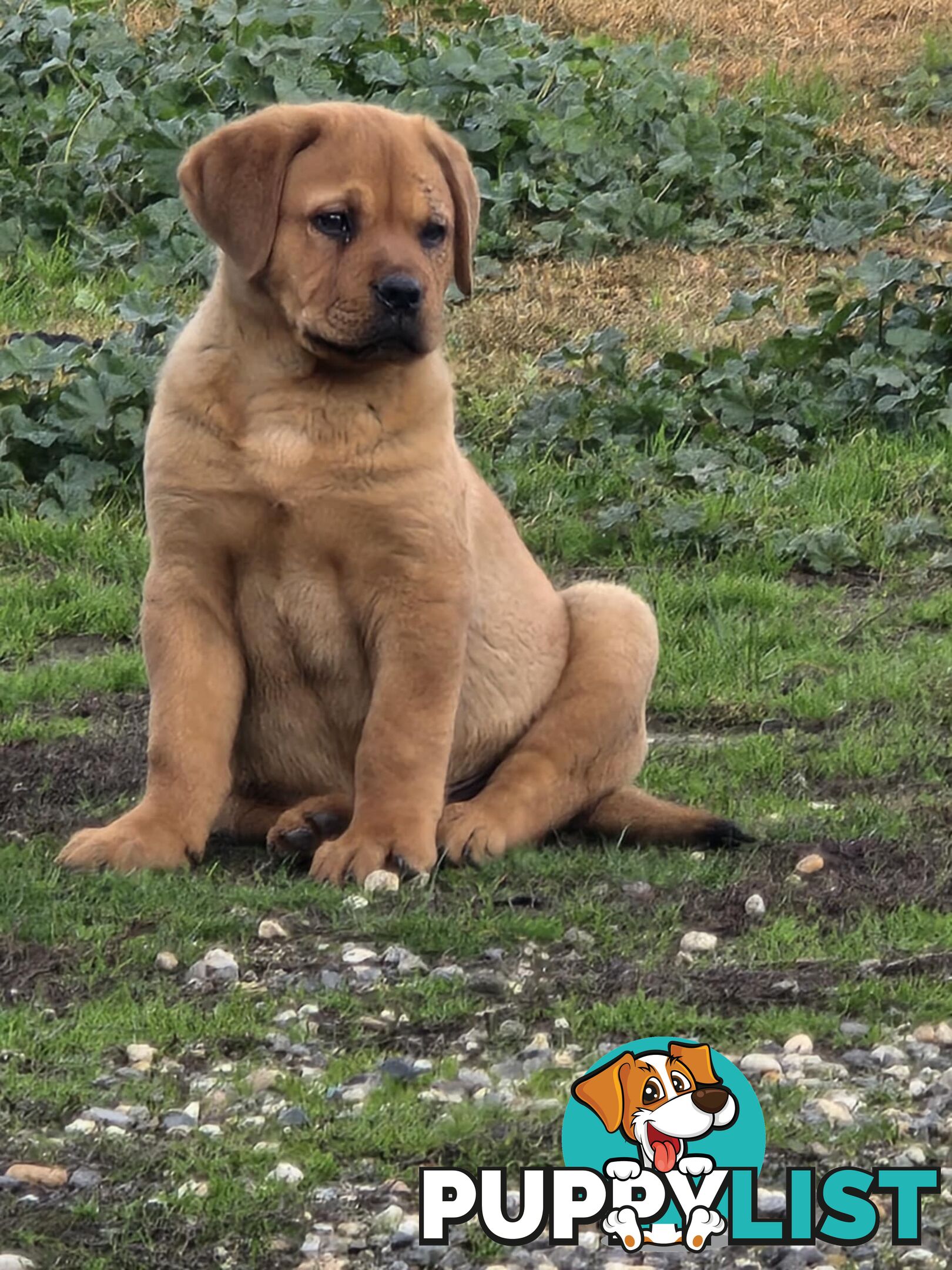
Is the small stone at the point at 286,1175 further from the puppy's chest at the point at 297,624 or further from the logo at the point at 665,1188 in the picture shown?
the puppy's chest at the point at 297,624

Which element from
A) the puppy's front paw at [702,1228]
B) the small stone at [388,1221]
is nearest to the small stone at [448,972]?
the small stone at [388,1221]

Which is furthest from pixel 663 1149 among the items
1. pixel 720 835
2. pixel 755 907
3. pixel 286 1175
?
pixel 720 835

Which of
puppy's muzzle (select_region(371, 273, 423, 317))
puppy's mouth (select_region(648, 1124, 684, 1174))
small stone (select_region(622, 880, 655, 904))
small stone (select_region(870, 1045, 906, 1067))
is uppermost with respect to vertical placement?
puppy's muzzle (select_region(371, 273, 423, 317))

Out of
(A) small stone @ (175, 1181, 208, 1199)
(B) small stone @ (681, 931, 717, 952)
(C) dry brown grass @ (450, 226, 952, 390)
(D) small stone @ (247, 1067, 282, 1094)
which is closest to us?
(A) small stone @ (175, 1181, 208, 1199)

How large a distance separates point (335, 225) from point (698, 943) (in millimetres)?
2102

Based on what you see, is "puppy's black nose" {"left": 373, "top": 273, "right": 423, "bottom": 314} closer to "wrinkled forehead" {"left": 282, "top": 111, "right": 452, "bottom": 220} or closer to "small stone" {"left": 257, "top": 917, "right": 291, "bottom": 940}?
"wrinkled forehead" {"left": 282, "top": 111, "right": 452, "bottom": 220}

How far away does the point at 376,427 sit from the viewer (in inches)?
239

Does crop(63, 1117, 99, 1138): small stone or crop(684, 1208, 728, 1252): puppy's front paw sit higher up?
crop(684, 1208, 728, 1252): puppy's front paw

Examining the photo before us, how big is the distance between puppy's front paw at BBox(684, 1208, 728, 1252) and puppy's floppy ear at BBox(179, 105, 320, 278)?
3024 mm

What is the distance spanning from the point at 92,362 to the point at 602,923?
210 inches

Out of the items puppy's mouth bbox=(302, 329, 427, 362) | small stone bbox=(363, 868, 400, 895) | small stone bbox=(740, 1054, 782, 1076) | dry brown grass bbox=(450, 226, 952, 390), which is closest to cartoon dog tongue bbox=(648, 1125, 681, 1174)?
small stone bbox=(740, 1054, 782, 1076)

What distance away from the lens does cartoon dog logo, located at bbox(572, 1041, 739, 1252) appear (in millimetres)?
3896

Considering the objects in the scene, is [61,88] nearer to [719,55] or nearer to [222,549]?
[719,55]

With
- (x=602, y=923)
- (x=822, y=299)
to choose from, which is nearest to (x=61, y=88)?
(x=822, y=299)
